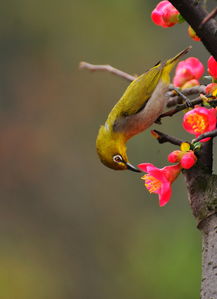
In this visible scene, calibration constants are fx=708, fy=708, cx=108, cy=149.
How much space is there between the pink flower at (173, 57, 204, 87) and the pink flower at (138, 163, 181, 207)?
1.42 feet

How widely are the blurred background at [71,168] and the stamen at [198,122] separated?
1148cm

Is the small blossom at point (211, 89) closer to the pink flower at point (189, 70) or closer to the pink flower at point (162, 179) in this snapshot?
the pink flower at point (162, 179)

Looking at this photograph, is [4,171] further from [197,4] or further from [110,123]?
[197,4]

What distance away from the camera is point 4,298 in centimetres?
1377

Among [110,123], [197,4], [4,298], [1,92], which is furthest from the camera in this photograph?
[1,92]

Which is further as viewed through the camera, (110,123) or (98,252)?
(98,252)

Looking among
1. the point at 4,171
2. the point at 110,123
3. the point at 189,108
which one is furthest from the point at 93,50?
the point at 189,108

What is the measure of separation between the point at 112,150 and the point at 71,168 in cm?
1230

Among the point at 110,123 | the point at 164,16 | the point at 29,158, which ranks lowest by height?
the point at 29,158

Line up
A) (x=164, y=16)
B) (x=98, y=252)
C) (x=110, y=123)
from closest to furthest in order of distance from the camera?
(x=164, y=16), (x=110, y=123), (x=98, y=252)

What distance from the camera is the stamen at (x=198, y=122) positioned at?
2182mm

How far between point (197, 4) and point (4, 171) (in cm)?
1526

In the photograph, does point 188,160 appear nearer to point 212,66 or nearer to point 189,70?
point 212,66

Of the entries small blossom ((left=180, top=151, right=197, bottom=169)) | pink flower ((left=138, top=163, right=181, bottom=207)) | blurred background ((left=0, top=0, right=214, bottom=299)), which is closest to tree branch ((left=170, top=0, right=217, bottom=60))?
small blossom ((left=180, top=151, right=197, bottom=169))
